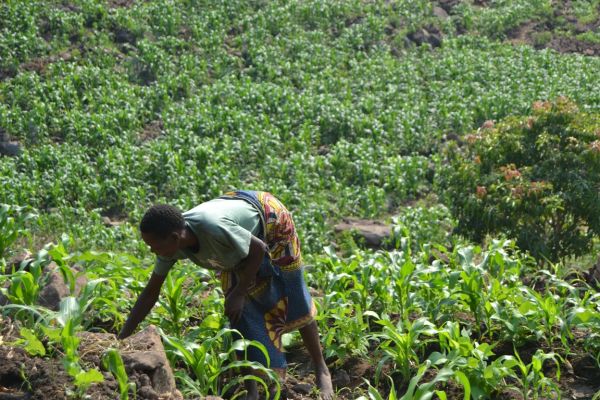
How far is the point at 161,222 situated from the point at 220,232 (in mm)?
290

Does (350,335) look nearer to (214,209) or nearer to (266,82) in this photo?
(214,209)

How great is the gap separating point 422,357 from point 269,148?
8297 mm

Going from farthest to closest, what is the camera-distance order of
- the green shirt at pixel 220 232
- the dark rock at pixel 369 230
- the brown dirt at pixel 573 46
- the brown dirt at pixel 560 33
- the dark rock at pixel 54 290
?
the brown dirt at pixel 560 33
the brown dirt at pixel 573 46
the dark rock at pixel 369 230
the dark rock at pixel 54 290
the green shirt at pixel 220 232

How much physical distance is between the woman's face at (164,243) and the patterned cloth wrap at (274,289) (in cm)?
50

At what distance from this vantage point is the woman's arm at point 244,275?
4.57 m

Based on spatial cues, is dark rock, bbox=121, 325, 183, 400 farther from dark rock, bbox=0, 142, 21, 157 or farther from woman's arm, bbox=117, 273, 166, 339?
dark rock, bbox=0, 142, 21, 157

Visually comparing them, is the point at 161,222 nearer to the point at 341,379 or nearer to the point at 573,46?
the point at 341,379

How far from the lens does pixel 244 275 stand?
461cm

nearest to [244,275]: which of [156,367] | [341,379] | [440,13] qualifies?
[156,367]

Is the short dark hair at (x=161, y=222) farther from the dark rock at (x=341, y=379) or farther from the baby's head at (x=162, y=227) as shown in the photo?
the dark rock at (x=341, y=379)

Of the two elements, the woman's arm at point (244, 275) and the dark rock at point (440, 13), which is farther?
the dark rock at point (440, 13)

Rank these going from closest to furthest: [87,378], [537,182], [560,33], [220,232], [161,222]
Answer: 1. [87,378]
2. [161,222]
3. [220,232]
4. [537,182]
5. [560,33]

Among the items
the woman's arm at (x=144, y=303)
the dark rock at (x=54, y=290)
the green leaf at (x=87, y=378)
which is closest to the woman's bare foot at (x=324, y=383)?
the woman's arm at (x=144, y=303)

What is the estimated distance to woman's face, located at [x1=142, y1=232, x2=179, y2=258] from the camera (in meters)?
4.35
